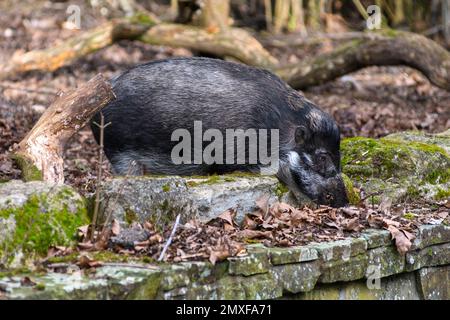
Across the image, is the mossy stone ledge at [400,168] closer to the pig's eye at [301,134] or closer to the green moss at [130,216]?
the pig's eye at [301,134]

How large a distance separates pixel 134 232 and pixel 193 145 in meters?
1.88

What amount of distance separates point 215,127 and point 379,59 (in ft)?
18.9

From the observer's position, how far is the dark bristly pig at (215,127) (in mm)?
6828

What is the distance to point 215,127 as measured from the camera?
6828 mm

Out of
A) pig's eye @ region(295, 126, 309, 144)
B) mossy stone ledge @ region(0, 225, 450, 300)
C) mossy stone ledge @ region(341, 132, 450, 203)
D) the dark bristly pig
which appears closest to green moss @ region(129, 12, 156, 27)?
the dark bristly pig

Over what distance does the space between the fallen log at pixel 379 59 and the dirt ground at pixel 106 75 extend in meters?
0.47

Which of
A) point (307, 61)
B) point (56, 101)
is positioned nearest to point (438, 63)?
point (307, 61)

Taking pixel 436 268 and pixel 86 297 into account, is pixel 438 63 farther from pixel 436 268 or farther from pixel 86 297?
pixel 86 297

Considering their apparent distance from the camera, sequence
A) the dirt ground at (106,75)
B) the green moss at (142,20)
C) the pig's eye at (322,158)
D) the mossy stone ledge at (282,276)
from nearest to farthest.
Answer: the mossy stone ledge at (282,276) → the pig's eye at (322,158) → the dirt ground at (106,75) → the green moss at (142,20)

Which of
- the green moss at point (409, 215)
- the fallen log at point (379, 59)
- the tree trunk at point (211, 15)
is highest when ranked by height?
the tree trunk at point (211, 15)

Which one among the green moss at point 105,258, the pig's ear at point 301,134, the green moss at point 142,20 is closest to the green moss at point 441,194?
the pig's ear at point 301,134

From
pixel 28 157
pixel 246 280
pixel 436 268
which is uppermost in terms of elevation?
pixel 28 157

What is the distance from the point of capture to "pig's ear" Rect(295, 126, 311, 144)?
6.97 meters
